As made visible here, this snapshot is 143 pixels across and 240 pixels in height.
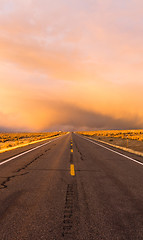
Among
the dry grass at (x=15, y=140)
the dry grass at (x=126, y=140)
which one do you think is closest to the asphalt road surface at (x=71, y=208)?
the dry grass at (x=15, y=140)

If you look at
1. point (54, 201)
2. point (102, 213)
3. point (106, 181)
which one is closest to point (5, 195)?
point (54, 201)

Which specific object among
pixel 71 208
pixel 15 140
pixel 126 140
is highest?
pixel 71 208

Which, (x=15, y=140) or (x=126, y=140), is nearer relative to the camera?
(x=126, y=140)

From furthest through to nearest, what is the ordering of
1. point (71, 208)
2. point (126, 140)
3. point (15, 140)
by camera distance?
point (15, 140) < point (126, 140) < point (71, 208)

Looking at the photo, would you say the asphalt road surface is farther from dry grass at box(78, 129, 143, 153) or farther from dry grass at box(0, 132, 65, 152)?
dry grass at box(78, 129, 143, 153)

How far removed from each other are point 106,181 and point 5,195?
3247mm

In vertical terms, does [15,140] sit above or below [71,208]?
below

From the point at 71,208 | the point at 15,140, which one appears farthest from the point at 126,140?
the point at 15,140

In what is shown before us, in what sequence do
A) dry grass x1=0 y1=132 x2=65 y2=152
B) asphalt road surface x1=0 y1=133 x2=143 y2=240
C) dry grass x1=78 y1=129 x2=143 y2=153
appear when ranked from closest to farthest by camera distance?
asphalt road surface x1=0 y1=133 x2=143 y2=240
dry grass x1=78 y1=129 x2=143 y2=153
dry grass x1=0 y1=132 x2=65 y2=152

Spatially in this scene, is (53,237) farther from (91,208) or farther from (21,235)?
(91,208)

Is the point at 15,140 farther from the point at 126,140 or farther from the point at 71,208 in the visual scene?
the point at 71,208

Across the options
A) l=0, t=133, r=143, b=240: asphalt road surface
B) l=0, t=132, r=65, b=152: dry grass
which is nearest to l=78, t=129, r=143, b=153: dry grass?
l=0, t=133, r=143, b=240: asphalt road surface

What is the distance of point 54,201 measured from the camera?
3836 millimetres

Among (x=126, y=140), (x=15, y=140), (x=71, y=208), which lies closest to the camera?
(x=71, y=208)
